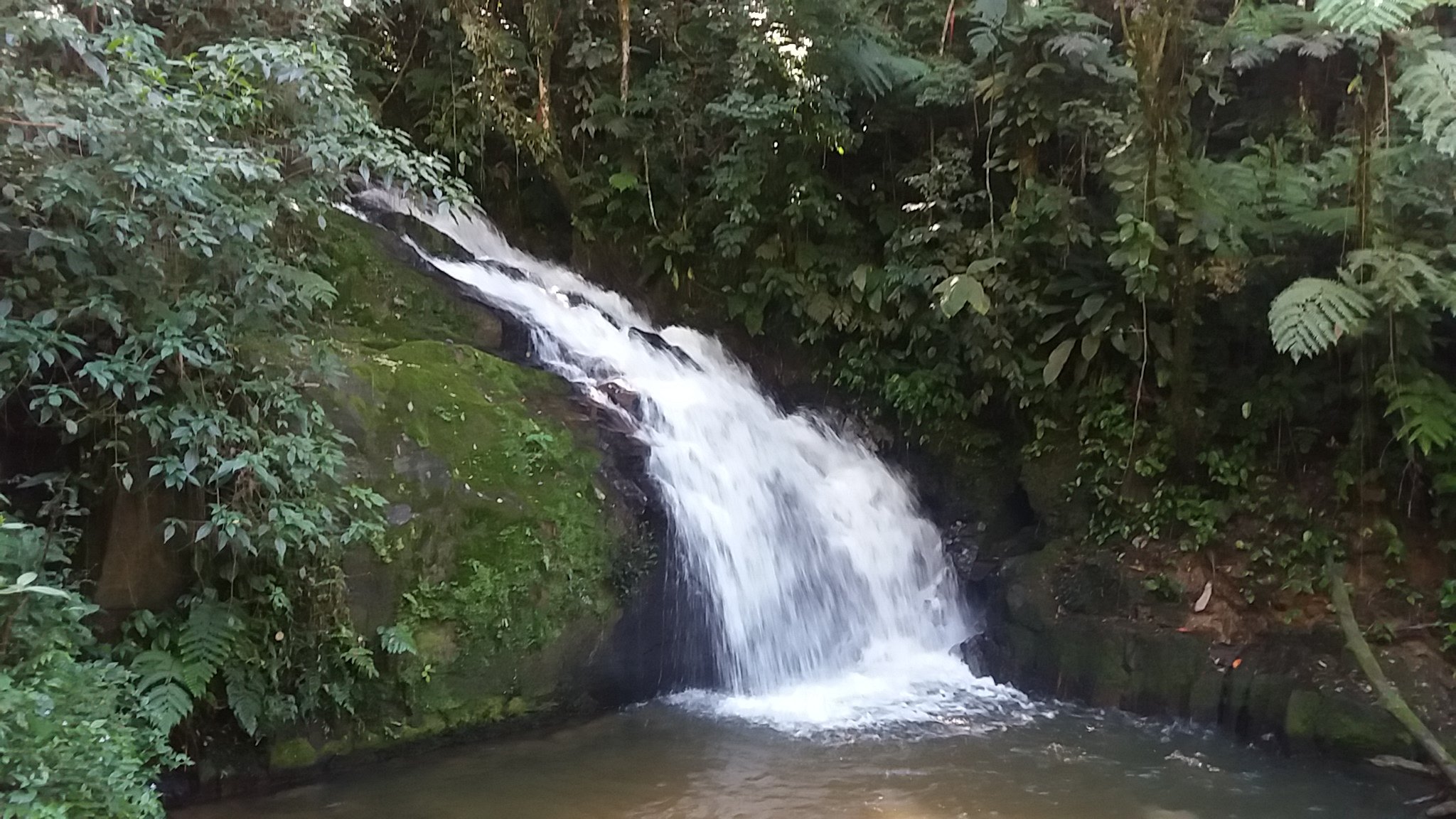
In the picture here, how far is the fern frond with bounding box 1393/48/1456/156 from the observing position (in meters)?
5.57

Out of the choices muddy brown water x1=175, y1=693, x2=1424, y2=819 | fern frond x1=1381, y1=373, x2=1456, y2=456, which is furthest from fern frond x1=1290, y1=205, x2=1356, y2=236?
muddy brown water x1=175, y1=693, x2=1424, y2=819

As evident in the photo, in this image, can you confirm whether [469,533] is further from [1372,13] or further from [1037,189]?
[1372,13]

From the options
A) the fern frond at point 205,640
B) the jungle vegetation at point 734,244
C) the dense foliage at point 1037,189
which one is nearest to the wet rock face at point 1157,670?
the jungle vegetation at point 734,244

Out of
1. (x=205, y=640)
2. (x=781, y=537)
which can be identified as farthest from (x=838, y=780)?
(x=205, y=640)

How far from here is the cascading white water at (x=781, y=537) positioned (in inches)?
269

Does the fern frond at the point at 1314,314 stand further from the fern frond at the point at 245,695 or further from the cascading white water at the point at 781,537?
the fern frond at the point at 245,695

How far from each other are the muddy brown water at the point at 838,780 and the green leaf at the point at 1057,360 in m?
2.67

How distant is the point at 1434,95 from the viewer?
5.70m

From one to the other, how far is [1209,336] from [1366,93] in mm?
1862

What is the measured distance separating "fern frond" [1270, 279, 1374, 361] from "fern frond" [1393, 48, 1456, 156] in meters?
0.93

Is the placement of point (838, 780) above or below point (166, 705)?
below

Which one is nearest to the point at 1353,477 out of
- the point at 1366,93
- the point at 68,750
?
the point at 1366,93

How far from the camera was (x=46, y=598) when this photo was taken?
414 cm

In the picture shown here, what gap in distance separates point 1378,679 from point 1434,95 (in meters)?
3.42
